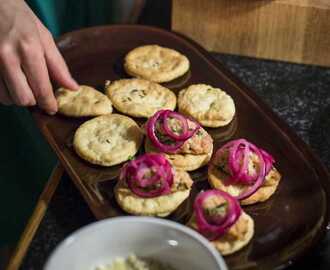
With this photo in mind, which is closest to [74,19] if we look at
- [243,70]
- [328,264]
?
[243,70]

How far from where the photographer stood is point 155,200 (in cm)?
97

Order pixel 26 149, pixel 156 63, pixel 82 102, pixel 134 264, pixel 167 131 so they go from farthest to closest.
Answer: pixel 26 149 < pixel 156 63 < pixel 82 102 < pixel 167 131 < pixel 134 264

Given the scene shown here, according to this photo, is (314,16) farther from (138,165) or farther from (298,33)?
(138,165)

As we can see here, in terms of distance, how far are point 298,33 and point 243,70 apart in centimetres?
15

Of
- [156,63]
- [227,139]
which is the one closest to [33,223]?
[227,139]

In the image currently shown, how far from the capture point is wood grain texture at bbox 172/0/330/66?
133 centimetres

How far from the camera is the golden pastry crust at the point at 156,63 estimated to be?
4.22 ft

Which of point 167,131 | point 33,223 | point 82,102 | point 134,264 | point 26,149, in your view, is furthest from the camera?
point 26,149

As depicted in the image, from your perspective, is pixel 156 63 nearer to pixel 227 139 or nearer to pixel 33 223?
pixel 227 139

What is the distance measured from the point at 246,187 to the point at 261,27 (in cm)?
51

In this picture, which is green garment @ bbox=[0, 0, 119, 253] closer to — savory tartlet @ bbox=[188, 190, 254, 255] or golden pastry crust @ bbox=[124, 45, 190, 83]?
golden pastry crust @ bbox=[124, 45, 190, 83]

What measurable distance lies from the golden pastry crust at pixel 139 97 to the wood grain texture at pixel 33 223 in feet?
0.67

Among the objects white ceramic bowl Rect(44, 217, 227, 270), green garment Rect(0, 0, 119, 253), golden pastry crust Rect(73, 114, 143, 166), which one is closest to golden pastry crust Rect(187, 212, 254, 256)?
white ceramic bowl Rect(44, 217, 227, 270)

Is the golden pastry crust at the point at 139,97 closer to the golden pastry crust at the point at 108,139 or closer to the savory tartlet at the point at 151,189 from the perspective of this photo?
the golden pastry crust at the point at 108,139
